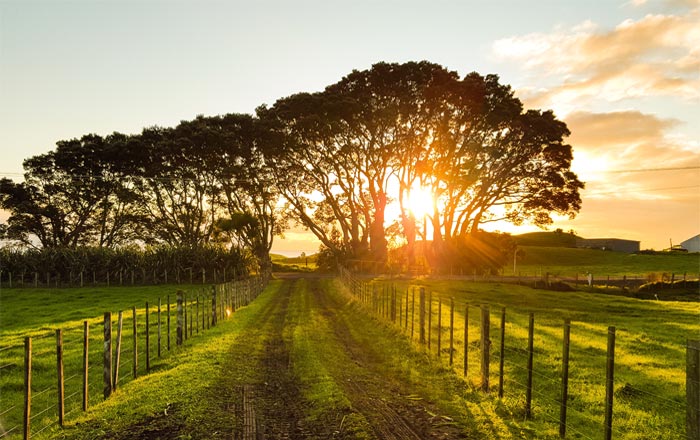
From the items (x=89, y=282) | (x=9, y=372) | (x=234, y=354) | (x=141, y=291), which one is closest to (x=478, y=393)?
(x=234, y=354)

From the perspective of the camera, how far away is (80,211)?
6956cm

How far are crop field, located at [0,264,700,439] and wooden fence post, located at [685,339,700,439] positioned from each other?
2976 mm

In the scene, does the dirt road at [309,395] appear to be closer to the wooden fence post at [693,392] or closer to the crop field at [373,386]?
the crop field at [373,386]

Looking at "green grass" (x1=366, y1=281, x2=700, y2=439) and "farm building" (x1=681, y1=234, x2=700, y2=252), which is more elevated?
"farm building" (x1=681, y1=234, x2=700, y2=252)

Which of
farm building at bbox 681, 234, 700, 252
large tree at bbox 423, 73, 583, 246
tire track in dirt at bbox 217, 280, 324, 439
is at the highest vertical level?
large tree at bbox 423, 73, 583, 246

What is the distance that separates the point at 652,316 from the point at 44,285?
52721mm

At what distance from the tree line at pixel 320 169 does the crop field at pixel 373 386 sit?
33956 millimetres

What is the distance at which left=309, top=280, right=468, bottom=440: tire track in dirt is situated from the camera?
9.55 metres

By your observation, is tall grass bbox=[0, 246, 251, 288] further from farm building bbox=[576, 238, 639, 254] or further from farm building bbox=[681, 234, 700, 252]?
farm building bbox=[681, 234, 700, 252]

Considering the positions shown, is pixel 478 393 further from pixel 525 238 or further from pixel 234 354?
pixel 525 238

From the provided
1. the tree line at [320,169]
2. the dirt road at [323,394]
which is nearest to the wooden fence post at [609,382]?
the dirt road at [323,394]

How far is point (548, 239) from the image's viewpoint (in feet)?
462

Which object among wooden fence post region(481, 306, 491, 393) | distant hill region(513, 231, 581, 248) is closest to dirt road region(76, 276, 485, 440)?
wooden fence post region(481, 306, 491, 393)

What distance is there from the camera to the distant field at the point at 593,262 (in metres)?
91.8
